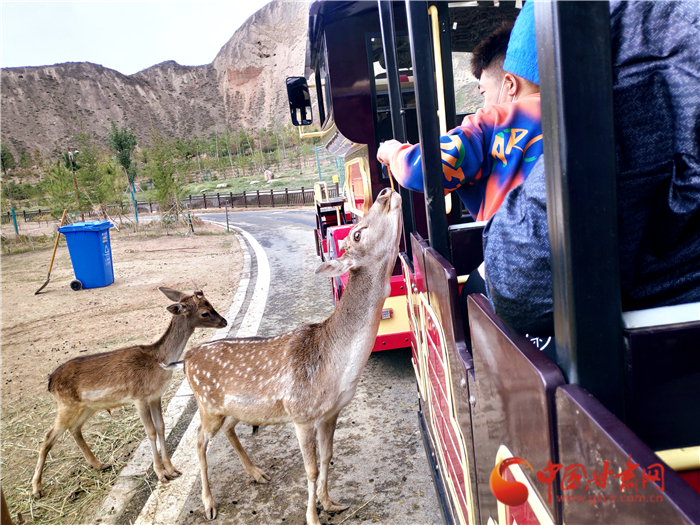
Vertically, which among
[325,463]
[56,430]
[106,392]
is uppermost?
[106,392]

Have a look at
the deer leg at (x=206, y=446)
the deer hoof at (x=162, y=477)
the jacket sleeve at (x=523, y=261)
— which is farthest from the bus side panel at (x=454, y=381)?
the deer hoof at (x=162, y=477)

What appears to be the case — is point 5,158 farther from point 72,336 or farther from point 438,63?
point 438,63

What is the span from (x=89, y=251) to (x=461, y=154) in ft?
34.5

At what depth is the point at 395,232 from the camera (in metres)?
2.79

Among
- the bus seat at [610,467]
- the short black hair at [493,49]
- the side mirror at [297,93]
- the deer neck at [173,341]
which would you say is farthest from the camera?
the side mirror at [297,93]

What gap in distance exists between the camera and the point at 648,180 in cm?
91

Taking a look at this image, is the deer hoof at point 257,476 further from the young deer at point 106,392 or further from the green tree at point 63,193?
the green tree at point 63,193

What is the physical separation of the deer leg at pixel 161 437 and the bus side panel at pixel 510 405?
2.74 meters

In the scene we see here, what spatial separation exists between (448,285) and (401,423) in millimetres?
2545

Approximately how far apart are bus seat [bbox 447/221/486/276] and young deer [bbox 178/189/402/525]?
20.1 inches

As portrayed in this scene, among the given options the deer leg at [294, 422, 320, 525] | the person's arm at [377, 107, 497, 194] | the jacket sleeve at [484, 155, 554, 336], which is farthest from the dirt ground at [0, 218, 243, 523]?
the jacket sleeve at [484, 155, 554, 336]

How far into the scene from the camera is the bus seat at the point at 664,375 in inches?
31.9

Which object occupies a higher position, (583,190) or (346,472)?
(583,190)

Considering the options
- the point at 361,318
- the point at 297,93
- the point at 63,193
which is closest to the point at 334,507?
the point at 361,318
